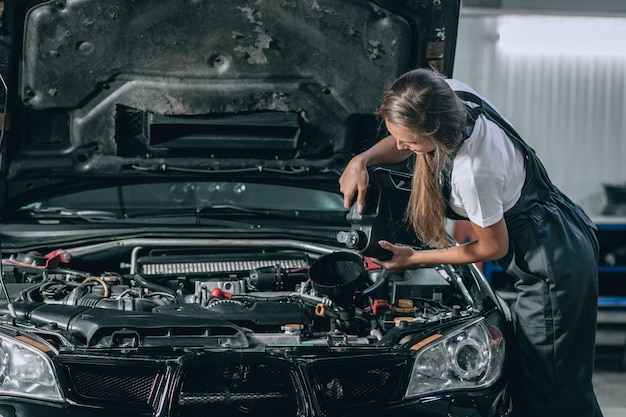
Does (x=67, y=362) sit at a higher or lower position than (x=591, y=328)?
lower

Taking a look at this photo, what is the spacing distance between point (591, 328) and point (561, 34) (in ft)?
14.2

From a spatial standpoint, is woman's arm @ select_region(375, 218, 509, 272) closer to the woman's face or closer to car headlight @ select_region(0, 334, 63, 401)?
the woman's face

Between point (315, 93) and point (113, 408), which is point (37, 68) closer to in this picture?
point (315, 93)

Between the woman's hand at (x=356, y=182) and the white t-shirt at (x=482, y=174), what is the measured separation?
1.04ft

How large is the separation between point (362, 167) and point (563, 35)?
4.38m

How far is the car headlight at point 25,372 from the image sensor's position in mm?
2482

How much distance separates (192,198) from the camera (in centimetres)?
368

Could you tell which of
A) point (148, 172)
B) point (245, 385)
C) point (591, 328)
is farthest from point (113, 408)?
point (591, 328)

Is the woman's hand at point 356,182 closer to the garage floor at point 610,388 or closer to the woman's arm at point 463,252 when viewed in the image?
the woman's arm at point 463,252

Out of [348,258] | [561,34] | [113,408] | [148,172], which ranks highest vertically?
[561,34]

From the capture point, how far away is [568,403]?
2.85 m

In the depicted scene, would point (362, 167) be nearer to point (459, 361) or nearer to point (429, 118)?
point (429, 118)

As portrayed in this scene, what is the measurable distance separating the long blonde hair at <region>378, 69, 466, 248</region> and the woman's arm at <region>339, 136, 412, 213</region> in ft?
0.65

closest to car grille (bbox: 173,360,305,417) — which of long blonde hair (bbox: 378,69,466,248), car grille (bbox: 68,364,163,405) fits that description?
car grille (bbox: 68,364,163,405)
